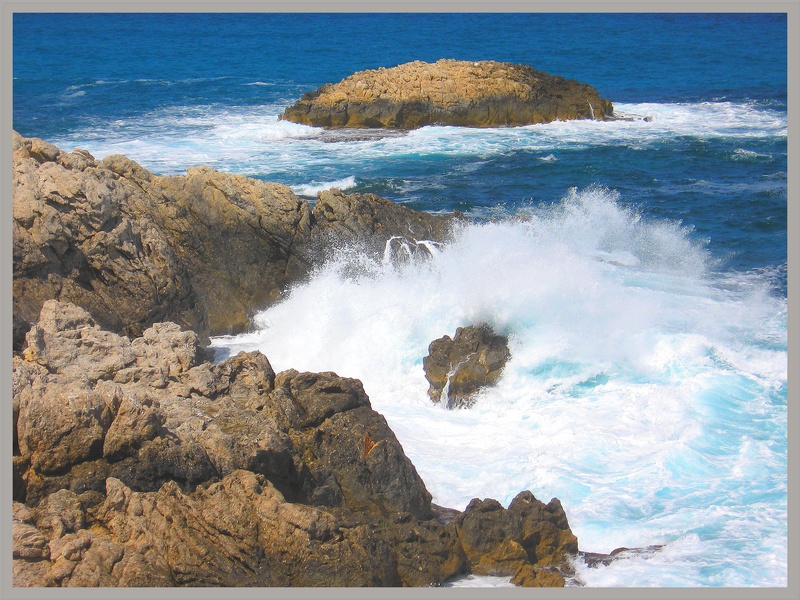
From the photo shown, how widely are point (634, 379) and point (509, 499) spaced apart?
14.5 feet

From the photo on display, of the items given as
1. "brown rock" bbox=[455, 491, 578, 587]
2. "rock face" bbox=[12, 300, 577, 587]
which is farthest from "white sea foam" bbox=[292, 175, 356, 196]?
"brown rock" bbox=[455, 491, 578, 587]

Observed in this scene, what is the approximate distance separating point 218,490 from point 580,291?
10636 mm

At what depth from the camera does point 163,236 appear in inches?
706

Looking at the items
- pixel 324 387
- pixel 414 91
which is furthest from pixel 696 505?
pixel 414 91

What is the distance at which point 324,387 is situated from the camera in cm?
1244

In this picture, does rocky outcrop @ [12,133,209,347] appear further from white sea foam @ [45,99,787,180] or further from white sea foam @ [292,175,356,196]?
white sea foam @ [45,99,787,180]

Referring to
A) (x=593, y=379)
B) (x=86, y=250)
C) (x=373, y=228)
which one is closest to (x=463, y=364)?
(x=593, y=379)

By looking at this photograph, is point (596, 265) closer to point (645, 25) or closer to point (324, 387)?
point (324, 387)

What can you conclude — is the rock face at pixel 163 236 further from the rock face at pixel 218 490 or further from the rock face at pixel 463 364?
the rock face at pixel 463 364

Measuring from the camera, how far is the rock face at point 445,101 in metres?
38.7

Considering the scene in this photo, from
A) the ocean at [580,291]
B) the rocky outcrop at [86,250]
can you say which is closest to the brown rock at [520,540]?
the ocean at [580,291]

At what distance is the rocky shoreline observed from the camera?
9.03 m

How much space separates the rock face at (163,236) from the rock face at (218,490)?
2.84 m

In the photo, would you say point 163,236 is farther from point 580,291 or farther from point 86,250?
point 580,291
